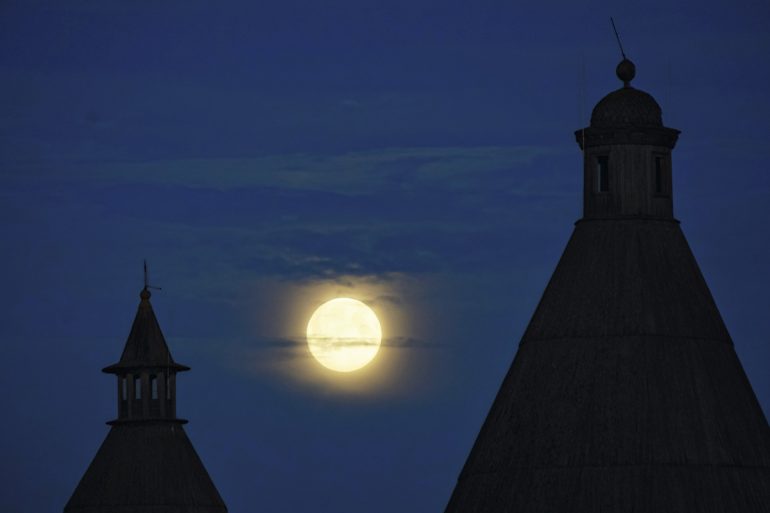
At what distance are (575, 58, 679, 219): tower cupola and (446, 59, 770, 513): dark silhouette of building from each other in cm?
3

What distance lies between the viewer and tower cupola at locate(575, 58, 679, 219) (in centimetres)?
6056

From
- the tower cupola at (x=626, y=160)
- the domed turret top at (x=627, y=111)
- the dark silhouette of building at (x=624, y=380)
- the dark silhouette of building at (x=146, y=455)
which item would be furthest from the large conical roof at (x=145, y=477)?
the domed turret top at (x=627, y=111)

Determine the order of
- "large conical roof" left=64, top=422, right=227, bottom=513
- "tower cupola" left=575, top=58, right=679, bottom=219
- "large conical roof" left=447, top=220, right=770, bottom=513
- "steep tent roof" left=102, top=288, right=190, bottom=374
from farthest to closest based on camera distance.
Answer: "steep tent roof" left=102, top=288, right=190, bottom=374, "large conical roof" left=64, top=422, right=227, bottom=513, "tower cupola" left=575, top=58, right=679, bottom=219, "large conical roof" left=447, top=220, right=770, bottom=513

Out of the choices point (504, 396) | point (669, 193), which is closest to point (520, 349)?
point (504, 396)

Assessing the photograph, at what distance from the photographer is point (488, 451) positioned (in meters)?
58.9

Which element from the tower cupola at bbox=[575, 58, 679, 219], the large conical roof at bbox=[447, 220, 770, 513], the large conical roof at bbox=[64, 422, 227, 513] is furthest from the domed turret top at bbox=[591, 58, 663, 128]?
the large conical roof at bbox=[64, 422, 227, 513]

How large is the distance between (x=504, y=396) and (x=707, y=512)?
20.3 feet

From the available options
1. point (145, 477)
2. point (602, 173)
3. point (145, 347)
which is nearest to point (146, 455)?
point (145, 477)

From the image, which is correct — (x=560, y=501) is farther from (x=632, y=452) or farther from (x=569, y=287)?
(x=569, y=287)

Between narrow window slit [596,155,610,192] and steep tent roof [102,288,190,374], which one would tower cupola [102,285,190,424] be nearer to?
steep tent roof [102,288,190,374]

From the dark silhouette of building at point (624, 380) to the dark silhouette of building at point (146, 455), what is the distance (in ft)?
76.0

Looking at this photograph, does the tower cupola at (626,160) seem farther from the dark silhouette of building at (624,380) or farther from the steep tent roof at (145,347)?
Answer: the steep tent roof at (145,347)

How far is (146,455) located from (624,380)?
27.0 meters

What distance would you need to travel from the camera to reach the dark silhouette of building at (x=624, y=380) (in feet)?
186
